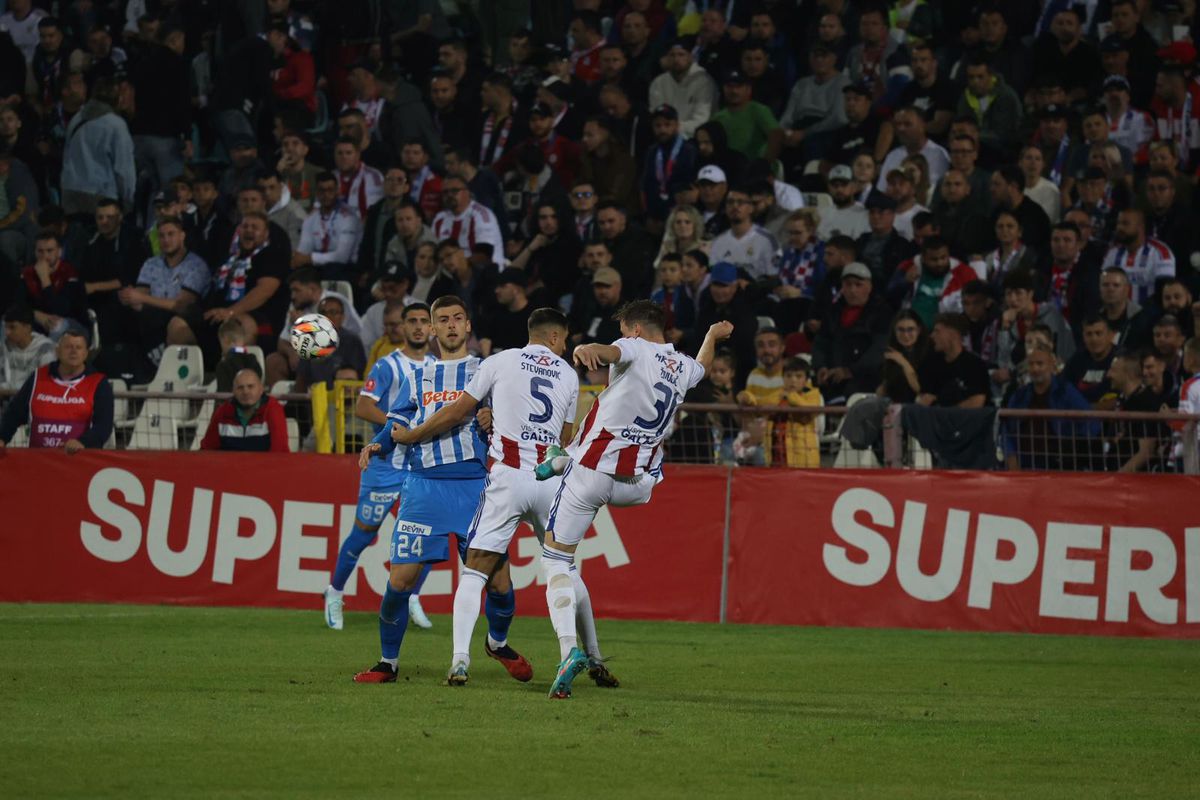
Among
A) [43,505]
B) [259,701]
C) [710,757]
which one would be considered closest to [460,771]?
[710,757]

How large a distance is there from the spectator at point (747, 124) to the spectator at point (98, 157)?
25.0ft

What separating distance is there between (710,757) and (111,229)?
15.1 meters

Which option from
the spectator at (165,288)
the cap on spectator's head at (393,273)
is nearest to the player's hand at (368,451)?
the cap on spectator's head at (393,273)

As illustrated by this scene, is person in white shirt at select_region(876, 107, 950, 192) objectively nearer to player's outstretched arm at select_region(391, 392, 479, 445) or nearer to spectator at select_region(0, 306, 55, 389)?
spectator at select_region(0, 306, 55, 389)

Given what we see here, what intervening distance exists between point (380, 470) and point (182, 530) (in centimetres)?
272

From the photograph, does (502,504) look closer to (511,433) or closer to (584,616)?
(511,433)

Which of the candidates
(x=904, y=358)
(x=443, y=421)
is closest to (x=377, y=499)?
(x=443, y=421)

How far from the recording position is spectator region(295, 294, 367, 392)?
723 inches

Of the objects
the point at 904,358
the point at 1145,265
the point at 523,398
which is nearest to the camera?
the point at 523,398

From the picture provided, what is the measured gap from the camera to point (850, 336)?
704 inches

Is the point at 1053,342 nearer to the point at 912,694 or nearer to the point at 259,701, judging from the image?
the point at 912,694

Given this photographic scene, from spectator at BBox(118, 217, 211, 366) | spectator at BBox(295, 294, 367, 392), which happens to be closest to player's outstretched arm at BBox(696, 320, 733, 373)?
spectator at BBox(295, 294, 367, 392)

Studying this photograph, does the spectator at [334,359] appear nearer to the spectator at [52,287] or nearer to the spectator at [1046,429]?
the spectator at [52,287]

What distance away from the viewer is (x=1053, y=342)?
54.1ft
